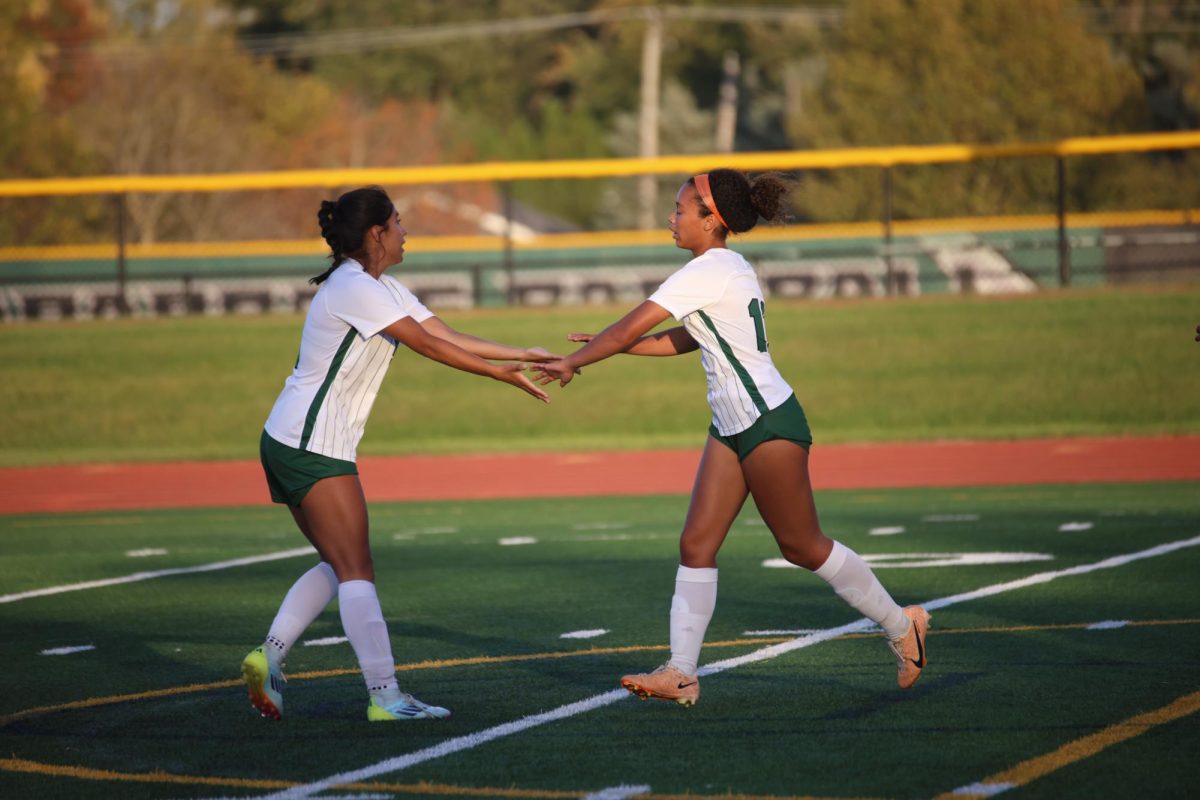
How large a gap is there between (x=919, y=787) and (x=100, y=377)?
18.5 meters

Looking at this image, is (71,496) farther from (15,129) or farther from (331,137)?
(331,137)

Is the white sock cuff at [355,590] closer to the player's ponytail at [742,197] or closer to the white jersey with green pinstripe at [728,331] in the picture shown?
the white jersey with green pinstripe at [728,331]

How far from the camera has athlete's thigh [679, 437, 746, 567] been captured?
657 cm

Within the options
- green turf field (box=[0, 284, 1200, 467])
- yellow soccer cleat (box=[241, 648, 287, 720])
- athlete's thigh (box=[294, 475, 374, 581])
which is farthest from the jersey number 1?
green turf field (box=[0, 284, 1200, 467])

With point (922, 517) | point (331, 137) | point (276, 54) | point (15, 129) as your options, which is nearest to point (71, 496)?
point (922, 517)

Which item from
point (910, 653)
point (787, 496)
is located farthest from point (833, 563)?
point (910, 653)

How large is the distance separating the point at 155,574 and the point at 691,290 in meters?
5.75

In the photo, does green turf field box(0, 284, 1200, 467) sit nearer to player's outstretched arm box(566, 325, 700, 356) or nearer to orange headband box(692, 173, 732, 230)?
player's outstretched arm box(566, 325, 700, 356)

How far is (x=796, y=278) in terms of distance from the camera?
85.3 feet

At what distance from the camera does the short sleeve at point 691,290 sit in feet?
21.3

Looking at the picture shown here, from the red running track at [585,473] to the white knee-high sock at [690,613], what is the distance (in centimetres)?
925

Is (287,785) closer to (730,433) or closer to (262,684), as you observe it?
(262,684)

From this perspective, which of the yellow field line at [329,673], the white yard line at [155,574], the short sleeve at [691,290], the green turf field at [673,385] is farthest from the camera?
the green turf field at [673,385]

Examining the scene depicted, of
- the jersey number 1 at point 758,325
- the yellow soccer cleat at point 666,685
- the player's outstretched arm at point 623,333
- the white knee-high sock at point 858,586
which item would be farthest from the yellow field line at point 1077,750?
the player's outstretched arm at point 623,333
